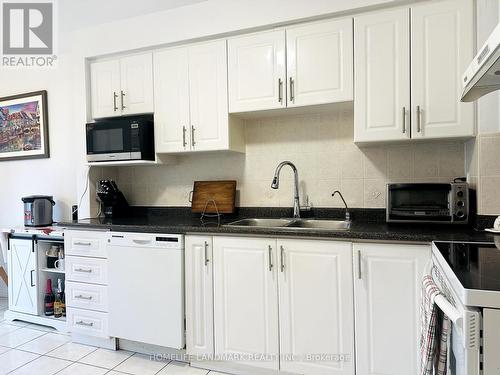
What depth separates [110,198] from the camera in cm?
281

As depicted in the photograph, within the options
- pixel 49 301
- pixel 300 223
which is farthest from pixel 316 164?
pixel 49 301

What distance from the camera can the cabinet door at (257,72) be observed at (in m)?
2.21

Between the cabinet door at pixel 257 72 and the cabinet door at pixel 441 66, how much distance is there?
0.80 metres

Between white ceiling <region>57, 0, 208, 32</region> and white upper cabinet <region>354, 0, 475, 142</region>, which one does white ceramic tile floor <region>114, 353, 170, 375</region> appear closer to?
white upper cabinet <region>354, 0, 475, 142</region>

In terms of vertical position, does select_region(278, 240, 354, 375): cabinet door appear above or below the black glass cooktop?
below

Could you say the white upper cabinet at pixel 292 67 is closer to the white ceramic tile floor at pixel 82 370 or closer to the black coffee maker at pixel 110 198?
the black coffee maker at pixel 110 198

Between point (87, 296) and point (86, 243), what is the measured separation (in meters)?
0.39

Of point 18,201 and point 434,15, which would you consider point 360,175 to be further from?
point 18,201

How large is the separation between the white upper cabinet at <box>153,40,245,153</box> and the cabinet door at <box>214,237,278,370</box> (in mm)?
793

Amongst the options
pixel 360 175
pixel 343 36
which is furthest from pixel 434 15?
pixel 360 175

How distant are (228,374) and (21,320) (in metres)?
2.08

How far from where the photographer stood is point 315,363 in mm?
1890

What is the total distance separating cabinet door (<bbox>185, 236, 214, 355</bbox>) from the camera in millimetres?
2096

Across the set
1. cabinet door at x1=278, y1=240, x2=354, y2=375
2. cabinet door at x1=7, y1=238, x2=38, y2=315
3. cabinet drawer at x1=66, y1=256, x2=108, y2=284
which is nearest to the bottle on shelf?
cabinet door at x1=7, y1=238, x2=38, y2=315
